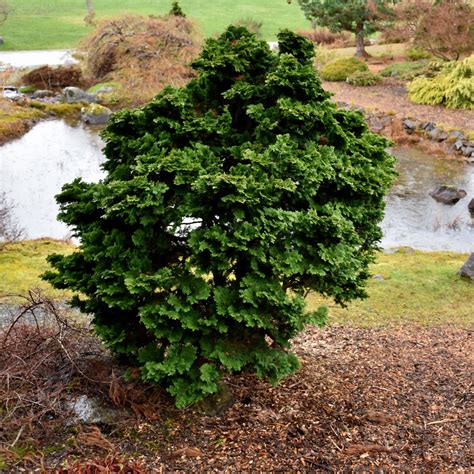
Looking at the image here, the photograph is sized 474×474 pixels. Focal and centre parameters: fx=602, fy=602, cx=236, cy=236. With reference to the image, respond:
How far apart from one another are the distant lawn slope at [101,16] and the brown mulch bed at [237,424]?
126 feet

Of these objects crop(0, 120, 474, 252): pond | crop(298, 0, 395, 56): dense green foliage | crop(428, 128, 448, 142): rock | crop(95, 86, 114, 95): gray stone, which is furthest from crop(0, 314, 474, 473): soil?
crop(298, 0, 395, 56): dense green foliage

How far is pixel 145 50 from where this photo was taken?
26859 mm

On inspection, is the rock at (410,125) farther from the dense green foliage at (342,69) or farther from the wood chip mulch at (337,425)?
the wood chip mulch at (337,425)

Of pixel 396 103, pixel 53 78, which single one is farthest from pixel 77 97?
pixel 396 103

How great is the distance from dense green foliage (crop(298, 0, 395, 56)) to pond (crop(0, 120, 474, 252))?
11.9 m

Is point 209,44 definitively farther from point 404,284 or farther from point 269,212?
point 404,284

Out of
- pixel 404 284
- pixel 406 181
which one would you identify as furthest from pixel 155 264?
pixel 406 181

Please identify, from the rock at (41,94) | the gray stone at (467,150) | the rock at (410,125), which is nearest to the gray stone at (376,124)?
the rock at (410,125)

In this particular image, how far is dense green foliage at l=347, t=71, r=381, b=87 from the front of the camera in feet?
91.8

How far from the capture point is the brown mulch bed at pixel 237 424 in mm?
4699

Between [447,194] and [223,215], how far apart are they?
45.2 feet

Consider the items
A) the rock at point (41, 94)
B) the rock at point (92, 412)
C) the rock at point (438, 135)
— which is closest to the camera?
the rock at point (92, 412)

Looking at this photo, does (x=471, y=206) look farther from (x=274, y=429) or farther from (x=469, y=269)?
(x=274, y=429)

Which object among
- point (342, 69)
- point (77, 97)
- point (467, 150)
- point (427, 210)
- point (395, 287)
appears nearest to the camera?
point (395, 287)
